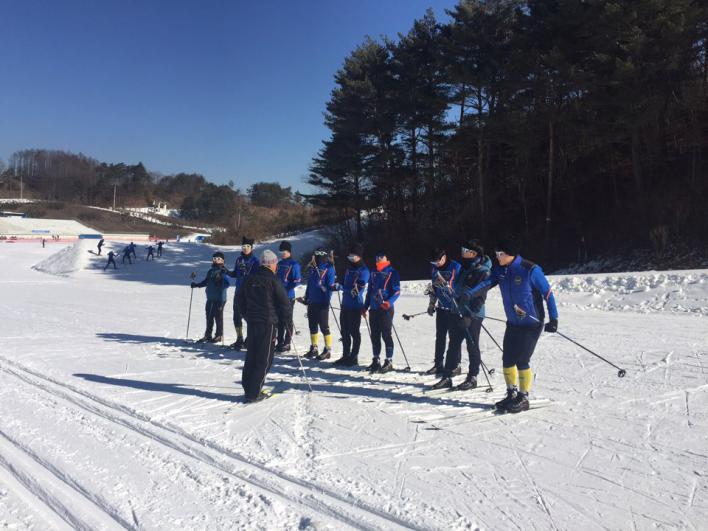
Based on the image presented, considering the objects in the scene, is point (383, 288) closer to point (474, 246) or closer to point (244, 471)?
point (474, 246)

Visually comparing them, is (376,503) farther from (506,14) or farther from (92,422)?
(506,14)

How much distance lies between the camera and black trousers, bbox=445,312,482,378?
627 centimetres

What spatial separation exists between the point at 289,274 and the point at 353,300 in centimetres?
167

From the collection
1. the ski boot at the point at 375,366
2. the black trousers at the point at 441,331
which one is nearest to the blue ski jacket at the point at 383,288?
the black trousers at the point at 441,331

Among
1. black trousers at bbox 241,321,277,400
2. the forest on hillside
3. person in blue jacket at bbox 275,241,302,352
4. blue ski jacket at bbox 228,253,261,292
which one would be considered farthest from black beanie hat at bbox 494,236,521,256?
the forest on hillside

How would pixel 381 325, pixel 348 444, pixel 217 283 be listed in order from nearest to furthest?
1. pixel 348 444
2. pixel 381 325
3. pixel 217 283

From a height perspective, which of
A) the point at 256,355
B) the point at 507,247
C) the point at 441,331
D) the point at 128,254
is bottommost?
the point at 256,355

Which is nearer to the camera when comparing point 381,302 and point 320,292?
point 381,302

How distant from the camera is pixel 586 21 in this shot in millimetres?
19031

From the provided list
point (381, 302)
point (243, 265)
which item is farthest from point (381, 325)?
point (243, 265)

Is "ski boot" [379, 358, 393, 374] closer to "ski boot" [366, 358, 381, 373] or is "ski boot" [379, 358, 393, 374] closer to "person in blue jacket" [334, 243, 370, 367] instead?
"ski boot" [366, 358, 381, 373]

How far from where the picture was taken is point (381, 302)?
705cm

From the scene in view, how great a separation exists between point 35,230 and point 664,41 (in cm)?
6977

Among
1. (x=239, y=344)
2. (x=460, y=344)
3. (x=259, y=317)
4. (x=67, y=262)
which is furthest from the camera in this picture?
(x=67, y=262)
